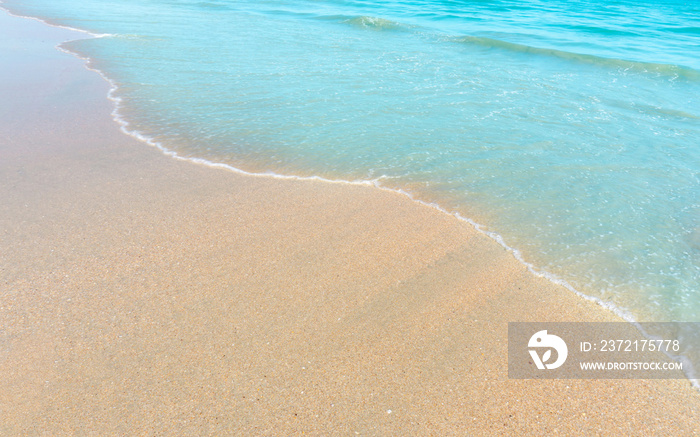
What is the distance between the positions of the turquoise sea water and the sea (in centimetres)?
4

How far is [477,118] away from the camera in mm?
9836

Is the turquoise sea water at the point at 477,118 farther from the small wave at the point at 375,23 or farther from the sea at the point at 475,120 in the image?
the small wave at the point at 375,23

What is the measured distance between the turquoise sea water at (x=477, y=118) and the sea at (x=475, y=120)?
0.04 metres

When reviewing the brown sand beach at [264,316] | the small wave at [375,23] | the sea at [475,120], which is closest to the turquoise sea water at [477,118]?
the sea at [475,120]

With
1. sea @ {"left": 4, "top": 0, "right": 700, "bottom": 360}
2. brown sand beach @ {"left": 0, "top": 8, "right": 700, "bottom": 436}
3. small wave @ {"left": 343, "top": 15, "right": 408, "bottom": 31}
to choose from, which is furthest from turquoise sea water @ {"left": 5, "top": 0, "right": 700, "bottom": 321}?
brown sand beach @ {"left": 0, "top": 8, "right": 700, "bottom": 436}

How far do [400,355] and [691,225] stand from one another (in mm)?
4706

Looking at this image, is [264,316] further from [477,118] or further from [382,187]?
[477,118]

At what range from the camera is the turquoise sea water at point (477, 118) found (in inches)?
240

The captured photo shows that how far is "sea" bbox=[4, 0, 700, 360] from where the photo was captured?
606 centimetres

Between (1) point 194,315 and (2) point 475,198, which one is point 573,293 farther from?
(1) point 194,315

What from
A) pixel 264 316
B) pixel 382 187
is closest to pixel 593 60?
pixel 382 187

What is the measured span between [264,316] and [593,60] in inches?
571

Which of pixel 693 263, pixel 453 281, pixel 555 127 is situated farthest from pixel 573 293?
pixel 555 127

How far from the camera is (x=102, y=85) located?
36.8 ft
